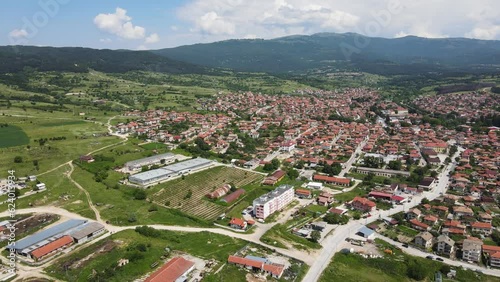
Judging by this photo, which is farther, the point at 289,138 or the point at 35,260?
the point at 289,138

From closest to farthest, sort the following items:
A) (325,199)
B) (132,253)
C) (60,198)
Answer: (132,253) → (60,198) → (325,199)

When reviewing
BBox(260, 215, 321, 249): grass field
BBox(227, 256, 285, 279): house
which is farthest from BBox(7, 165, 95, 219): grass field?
BBox(260, 215, 321, 249): grass field

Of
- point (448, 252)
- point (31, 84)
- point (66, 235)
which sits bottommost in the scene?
point (448, 252)

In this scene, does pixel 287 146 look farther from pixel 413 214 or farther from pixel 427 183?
pixel 413 214

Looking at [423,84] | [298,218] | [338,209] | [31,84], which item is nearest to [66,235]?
[298,218]

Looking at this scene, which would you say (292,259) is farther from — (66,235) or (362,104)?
(362,104)

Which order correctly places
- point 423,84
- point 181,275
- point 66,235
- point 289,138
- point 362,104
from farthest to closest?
point 423,84
point 362,104
point 289,138
point 66,235
point 181,275

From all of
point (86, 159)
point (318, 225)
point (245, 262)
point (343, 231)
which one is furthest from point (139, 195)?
point (343, 231)
